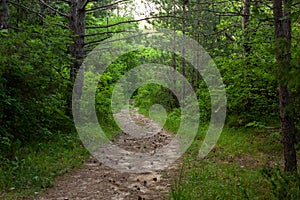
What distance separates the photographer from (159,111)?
25.6 m

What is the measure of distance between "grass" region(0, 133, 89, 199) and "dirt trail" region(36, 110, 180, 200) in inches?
11.4

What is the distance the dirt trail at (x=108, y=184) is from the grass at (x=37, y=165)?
289mm

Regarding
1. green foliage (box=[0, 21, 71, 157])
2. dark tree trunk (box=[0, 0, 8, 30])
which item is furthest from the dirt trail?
dark tree trunk (box=[0, 0, 8, 30])

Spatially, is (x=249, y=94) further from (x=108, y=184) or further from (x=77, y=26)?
(x=77, y=26)

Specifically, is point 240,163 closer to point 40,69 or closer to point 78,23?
point 40,69

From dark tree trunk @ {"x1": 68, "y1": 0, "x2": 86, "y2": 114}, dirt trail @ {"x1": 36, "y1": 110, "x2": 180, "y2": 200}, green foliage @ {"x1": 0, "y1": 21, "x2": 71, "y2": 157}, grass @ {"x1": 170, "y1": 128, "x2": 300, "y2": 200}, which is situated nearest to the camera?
grass @ {"x1": 170, "y1": 128, "x2": 300, "y2": 200}

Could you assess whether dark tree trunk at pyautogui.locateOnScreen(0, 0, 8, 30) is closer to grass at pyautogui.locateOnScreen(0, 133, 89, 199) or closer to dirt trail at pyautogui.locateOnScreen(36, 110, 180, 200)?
grass at pyautogui.locateOnScreen(0, 133, 89, 199)

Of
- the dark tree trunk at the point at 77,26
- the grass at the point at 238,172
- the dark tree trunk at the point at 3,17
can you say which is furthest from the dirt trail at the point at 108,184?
the dark tree trunk at the point at 77,26

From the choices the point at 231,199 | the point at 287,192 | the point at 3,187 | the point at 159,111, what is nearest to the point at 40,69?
the point at 3,187

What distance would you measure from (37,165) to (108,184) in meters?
1.98

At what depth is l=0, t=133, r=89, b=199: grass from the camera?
636cm

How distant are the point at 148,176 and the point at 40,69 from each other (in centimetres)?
380

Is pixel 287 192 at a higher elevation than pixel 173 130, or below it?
higher

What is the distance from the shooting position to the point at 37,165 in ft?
25.6
